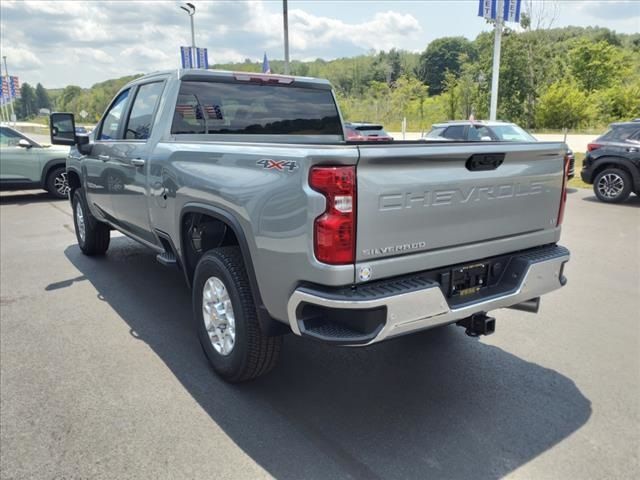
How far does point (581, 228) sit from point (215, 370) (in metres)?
7.16

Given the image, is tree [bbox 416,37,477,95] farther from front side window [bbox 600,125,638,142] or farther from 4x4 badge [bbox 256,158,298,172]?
4x4 badge [bbox 256,158,298,172]

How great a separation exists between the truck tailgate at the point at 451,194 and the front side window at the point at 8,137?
37.9 ft

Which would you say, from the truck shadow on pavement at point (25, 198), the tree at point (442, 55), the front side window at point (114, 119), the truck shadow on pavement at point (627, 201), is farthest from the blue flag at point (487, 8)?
the tree at point (442, 55)

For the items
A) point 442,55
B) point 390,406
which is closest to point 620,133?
point 390,406

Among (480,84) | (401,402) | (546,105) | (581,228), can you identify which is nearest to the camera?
(401,402)

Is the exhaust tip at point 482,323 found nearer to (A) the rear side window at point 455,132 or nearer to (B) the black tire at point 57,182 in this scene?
(A) the rear side window at point 455,132

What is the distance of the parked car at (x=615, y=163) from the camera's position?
34.0 feet

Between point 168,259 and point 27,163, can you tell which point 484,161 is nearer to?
point 168,259

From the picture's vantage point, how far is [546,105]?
3631cm

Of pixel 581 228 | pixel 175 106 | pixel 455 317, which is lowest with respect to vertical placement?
pixel 581 228

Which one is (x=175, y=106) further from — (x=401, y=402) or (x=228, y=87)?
(x=401, y=402)

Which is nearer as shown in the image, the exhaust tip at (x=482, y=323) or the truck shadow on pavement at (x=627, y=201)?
the exhaust tip at (x=482, y=323)

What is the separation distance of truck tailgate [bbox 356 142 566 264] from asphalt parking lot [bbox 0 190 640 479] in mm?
1044

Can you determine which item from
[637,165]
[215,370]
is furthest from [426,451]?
[637,165]
